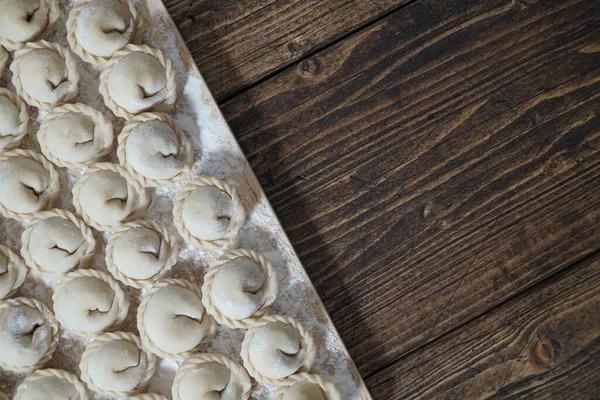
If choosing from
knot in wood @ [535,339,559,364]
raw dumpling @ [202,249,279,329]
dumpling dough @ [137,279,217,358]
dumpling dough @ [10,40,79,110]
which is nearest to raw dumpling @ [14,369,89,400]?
dumpling dough @ [137,279,217,358]

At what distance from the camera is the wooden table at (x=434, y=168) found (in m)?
1.14

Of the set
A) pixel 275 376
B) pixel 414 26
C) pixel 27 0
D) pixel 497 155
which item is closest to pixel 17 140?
pixel 27 0

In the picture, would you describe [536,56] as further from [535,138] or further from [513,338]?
[513,338]

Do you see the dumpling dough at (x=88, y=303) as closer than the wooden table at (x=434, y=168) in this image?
Yes

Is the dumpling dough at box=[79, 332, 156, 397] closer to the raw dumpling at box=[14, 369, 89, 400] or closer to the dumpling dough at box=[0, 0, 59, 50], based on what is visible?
the raw dumpling at box=[14, 369, 89, 400]

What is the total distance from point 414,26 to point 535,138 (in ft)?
1.03

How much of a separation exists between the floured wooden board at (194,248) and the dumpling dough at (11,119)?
0.03 meters

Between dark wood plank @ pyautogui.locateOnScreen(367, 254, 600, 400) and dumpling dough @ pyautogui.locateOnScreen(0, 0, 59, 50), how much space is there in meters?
0.86

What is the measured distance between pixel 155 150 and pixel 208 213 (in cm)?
14

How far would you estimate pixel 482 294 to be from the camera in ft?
3.76

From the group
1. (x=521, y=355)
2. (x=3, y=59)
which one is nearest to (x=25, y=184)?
(x=3, y=59)

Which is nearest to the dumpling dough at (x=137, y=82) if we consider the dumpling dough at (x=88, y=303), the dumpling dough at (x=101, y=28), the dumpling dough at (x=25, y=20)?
the dumpling dough at (x=101, y=28)

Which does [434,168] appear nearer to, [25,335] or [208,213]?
[208,213]

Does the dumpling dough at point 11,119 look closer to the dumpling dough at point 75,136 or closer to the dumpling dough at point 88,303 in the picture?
the dumpling dough at point 75,136
